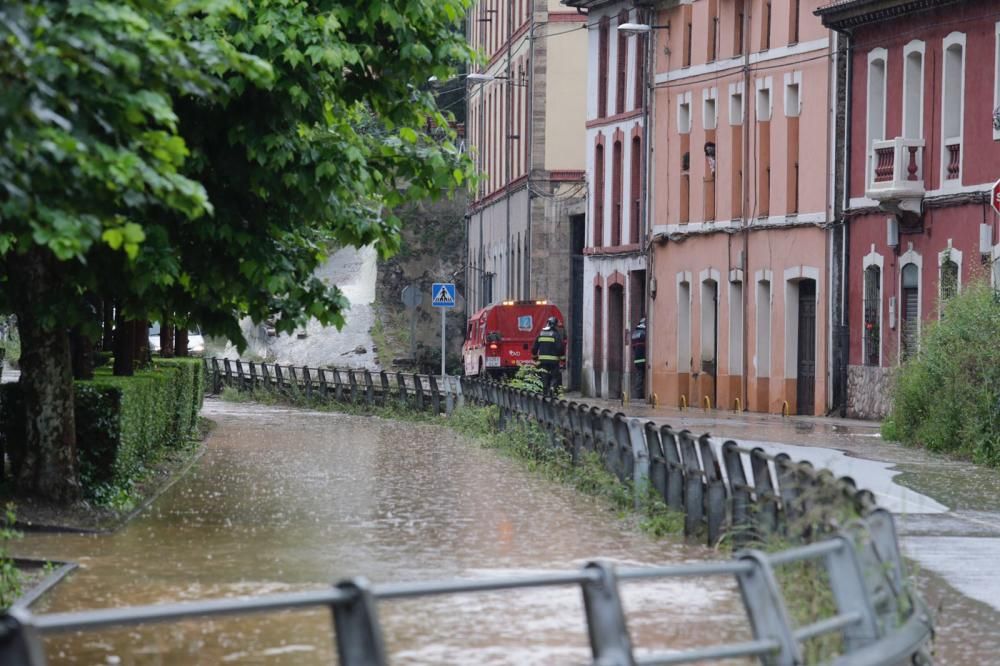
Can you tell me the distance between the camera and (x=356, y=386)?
43.9 meters

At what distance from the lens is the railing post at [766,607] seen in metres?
7.61

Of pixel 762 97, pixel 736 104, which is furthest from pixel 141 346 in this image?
pixel 736 104

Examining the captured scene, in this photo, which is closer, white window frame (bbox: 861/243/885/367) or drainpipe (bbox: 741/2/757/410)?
white window frame (bbox: 861/243/885/367)

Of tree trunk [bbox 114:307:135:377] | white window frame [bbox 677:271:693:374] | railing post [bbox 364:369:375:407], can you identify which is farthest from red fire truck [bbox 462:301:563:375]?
tree trunk [bbox 114:307:135:377]

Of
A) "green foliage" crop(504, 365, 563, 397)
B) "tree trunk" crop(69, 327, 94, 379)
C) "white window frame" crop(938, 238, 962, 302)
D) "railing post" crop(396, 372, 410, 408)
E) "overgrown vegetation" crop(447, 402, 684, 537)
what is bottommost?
"overgrown vegetation" crop(447, 402, 684, 537)

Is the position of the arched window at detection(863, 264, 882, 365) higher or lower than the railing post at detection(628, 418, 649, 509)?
higher

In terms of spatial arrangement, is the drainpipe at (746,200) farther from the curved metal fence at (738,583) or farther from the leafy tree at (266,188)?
the leafy tree at (266,188)

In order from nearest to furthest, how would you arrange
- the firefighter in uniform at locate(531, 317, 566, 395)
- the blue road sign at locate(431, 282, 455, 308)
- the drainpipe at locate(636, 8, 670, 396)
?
the firefighter in uniform at locate(531, 317, 566, 395) < the blue road sign at locate(431, 282, 455, 308) < the drainpipe at locate(636, 8, 670, 396)

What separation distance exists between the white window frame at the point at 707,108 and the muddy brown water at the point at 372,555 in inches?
764

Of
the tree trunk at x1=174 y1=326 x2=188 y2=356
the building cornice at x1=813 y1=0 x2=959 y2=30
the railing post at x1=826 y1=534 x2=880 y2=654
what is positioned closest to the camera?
the railing post at x1=826 y1=534 x2=880 y2=654

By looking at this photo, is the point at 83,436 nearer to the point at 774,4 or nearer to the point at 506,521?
the point at 506,521

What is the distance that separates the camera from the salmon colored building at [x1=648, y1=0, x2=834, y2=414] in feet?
139

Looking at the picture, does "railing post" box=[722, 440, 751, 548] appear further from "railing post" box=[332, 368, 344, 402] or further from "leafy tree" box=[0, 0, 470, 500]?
"railing post" box=[332, 368, 344, 402]

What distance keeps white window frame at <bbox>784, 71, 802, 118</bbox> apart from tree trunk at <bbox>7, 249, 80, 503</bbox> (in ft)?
90.5
